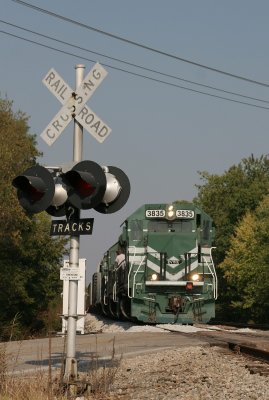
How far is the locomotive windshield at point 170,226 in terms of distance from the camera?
23.5 meters

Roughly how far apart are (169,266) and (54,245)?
68.8 ft

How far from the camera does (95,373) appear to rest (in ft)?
31.5

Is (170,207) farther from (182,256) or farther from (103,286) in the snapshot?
(103,286)

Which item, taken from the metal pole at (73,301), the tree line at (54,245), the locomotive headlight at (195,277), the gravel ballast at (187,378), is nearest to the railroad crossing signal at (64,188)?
the metal pole at (73,301)

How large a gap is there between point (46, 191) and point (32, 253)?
33.3m

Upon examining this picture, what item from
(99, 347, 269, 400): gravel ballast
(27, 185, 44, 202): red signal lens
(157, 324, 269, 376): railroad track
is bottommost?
(99, 347, 269, 400): gravel ballast

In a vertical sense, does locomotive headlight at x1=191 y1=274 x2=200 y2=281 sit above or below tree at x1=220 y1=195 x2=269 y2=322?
below

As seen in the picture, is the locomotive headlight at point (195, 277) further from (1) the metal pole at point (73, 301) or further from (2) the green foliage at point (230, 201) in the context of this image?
(2) the green foliage at point (230, 201)

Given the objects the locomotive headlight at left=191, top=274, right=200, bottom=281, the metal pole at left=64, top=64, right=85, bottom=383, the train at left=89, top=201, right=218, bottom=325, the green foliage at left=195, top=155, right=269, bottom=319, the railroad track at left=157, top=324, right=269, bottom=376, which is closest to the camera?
the metal pole at left=64, top=64, right=85, bottom=383

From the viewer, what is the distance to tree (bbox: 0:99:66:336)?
118 feet

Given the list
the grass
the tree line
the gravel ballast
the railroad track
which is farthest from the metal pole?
the tree line

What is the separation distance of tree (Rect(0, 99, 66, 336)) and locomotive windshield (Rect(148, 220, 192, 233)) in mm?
12565

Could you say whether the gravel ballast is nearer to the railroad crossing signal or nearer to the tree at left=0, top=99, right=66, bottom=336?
the railroad crossing signal

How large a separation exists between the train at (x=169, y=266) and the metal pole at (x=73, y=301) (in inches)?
519
